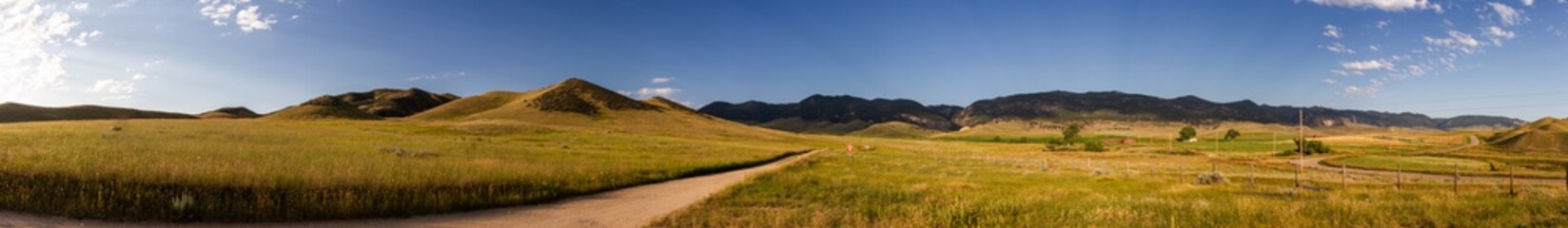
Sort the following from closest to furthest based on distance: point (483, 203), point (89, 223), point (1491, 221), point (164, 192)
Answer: point (89, 223)
point (1491, 221)
point (164, 192)
point (483, 203)

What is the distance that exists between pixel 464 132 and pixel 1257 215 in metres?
95.4

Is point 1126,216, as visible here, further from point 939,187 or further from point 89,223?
point 89,223

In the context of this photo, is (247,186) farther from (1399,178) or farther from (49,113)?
(49,113)

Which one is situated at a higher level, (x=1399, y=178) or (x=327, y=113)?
(x=327, y=113)

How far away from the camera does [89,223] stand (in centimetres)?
1381

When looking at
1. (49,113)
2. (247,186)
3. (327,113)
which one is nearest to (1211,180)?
(247,186)

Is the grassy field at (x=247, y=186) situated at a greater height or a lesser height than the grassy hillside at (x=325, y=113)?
lesser

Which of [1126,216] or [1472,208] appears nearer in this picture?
[1126,216]

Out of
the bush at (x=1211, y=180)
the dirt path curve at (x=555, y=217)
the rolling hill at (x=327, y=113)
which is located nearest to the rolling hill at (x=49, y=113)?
the rolling hill at (x=327, y=113)

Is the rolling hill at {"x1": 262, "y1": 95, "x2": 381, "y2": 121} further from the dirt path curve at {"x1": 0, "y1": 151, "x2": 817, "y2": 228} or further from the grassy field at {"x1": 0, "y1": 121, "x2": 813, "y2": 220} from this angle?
the dirt path curve at {"x1": 0, "y1": 151, "x2": 817, "y2": 228}

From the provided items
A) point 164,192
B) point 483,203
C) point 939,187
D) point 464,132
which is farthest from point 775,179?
point 464,132

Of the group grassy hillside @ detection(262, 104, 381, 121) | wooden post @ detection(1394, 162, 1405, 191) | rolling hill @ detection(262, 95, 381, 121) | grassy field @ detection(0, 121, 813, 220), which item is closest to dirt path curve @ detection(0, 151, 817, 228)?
grassy field @ detection(0, 121, 813, 220)

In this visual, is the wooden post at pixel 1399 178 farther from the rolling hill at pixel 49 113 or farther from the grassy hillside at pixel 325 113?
the rolling hill at pixel 49 113

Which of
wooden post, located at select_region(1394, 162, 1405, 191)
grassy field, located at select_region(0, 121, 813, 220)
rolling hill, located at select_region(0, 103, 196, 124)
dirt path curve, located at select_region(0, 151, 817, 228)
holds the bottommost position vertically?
wooden post, located at select_region(1394, 162, 1405, 191)
